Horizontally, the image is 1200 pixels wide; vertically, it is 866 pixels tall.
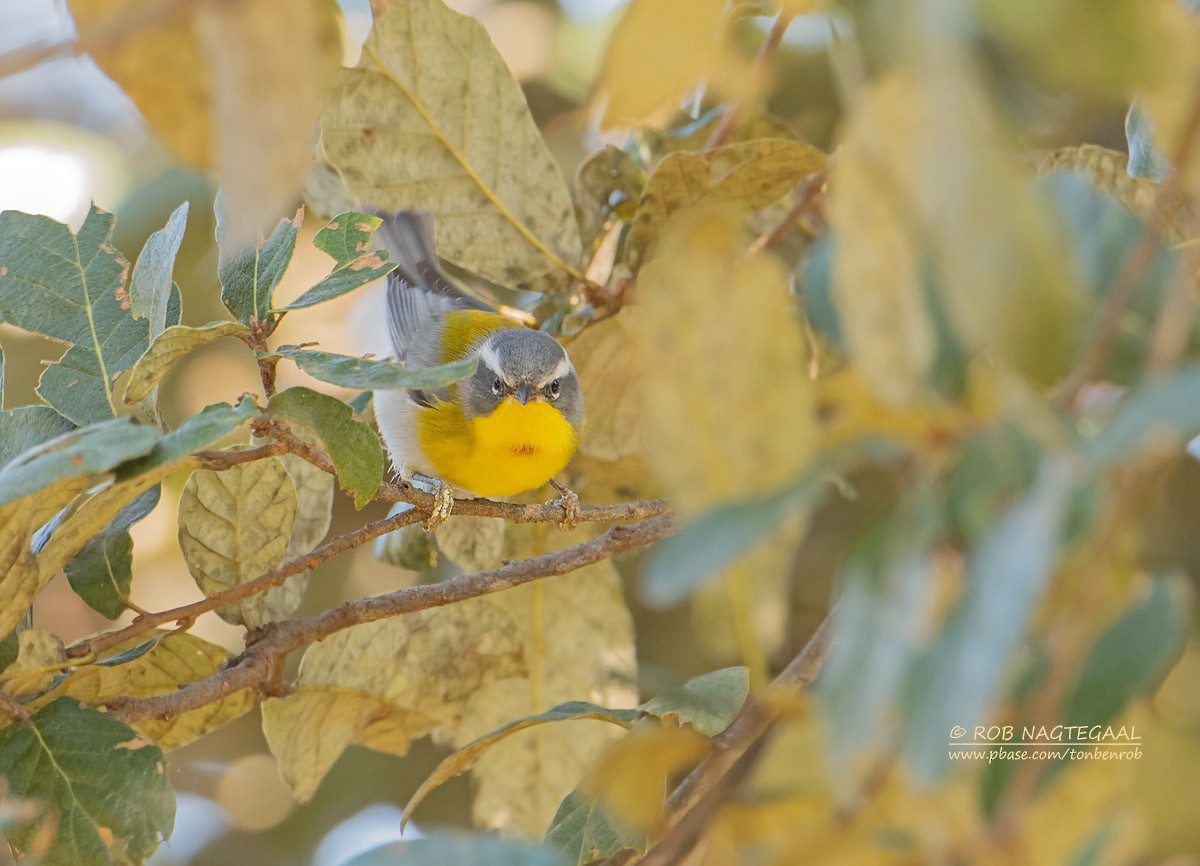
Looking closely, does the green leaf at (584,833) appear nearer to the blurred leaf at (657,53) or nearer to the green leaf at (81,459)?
the green leaf at (81,459)

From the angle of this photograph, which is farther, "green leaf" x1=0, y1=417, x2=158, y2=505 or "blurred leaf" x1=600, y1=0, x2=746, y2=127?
"green leaf" x1=0, y1=417, x2=158, y2=505

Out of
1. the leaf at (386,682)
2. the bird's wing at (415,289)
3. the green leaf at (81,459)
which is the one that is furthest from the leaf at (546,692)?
the bird's wing at (415,289)

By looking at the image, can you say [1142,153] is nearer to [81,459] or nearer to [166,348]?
[166,348]

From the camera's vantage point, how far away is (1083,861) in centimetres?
71

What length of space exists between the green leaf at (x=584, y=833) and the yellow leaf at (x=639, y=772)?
0.73 meters

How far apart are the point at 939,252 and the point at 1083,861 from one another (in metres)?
0.39

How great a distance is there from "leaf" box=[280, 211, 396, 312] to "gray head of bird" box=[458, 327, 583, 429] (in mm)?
1567

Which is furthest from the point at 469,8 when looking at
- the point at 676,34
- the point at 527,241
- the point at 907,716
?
the point at 907,716

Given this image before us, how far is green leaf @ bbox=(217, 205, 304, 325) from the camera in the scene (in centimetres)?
160

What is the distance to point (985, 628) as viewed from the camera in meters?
0.60

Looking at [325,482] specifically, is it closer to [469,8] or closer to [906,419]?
[906,419]

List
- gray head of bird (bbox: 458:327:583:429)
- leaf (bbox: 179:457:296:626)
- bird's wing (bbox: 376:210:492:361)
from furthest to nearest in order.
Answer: bird's wing (bbox: 376:210:492:361) < gray head of bird (bbox: 458:327:583:429) < leaf (bbox: 179:457:296:626)

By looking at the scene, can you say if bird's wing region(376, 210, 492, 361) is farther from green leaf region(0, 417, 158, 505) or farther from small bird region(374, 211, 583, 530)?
green leaf region(0, 417, 158, 505)

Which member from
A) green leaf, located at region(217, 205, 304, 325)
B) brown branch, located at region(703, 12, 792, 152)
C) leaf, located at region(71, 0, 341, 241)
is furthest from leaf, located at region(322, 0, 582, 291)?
leaf, located at region(71, 0, 341, 241)
